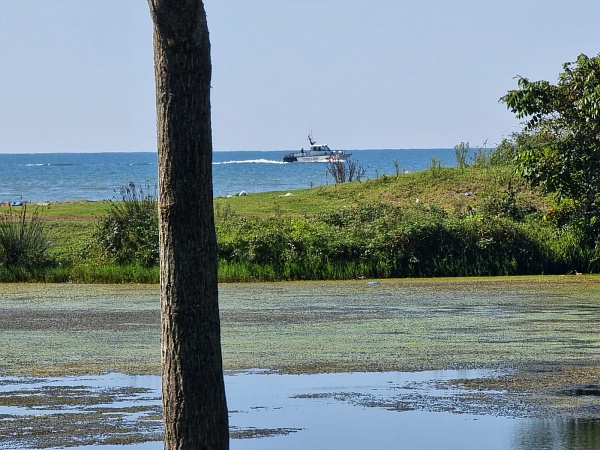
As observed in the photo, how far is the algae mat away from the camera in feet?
46.1

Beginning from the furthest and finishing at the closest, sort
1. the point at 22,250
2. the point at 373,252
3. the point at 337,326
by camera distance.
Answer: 1. the point at 22,250
2. the point at 373,252
3. the point at 337,326

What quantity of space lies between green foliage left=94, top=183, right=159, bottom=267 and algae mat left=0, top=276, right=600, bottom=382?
1440mm

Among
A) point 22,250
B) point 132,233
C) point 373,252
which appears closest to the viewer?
point 373,252

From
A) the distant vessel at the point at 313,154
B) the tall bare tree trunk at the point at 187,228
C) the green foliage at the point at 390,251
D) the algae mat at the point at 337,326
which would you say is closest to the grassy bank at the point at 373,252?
the green foliage at the point at 390,251

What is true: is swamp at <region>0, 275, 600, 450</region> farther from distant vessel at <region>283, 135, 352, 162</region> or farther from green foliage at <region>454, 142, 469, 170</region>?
distant vessel at <region>283, 135, 352, 162</region>

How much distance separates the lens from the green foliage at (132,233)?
24656mm

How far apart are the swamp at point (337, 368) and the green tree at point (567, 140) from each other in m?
3.60

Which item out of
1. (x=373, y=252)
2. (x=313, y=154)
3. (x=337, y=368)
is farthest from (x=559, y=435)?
(x=313, y=154)

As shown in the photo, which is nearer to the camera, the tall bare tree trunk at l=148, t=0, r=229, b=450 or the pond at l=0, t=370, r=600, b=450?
the tall bare tree trunk at l=148, t=0, r=229, b=450

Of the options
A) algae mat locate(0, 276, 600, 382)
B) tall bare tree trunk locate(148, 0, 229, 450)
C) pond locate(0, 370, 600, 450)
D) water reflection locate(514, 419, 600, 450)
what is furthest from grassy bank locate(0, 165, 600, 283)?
tall bare tree trunk locate(148, 0, 229, 450)

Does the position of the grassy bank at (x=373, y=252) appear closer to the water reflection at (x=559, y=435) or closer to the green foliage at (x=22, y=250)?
the green foliage at (x=22, y=250)

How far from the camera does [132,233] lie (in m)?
25.2

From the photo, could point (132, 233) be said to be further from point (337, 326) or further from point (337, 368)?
point (337, 368)

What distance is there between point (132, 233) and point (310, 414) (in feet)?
47.6
